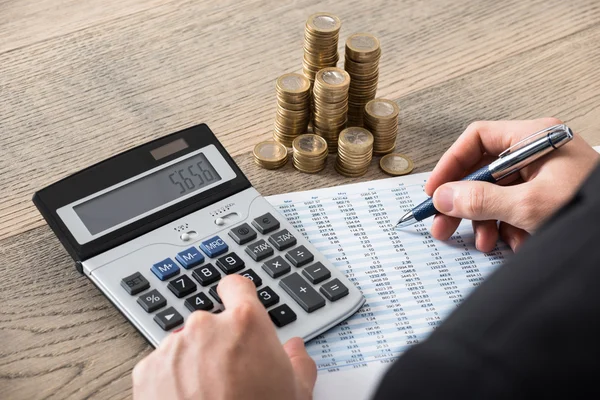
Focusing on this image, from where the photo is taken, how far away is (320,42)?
0.91 meters

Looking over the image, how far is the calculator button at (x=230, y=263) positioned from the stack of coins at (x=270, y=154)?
0.17 m

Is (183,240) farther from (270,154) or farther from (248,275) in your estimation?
(270,154)

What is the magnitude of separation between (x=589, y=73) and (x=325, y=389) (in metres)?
0.60

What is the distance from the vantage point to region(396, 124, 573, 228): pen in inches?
32.1

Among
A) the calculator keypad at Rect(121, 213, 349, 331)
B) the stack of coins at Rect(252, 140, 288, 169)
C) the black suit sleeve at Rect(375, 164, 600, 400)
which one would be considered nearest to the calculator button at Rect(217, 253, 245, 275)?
the calculator keypad at Rect(121, 213, 349, 331)

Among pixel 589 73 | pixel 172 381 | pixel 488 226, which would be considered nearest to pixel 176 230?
pixel 172 381

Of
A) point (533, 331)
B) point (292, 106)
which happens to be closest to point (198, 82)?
point (292, 106)

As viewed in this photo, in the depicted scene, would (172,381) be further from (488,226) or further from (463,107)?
(463,107)

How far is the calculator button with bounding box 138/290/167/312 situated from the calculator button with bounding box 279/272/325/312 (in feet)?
0.35

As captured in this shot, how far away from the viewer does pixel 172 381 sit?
2.05 ft

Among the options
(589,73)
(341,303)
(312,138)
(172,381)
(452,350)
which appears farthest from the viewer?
(589,73)

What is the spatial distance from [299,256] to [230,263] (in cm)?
6

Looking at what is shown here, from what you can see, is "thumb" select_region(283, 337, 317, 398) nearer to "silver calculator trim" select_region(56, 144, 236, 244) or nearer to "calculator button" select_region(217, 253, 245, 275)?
"calculator button" select_region(217, 253, 245, 275)

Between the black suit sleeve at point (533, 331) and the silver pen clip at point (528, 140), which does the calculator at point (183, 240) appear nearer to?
the silver pen clip at point (528, 140)
